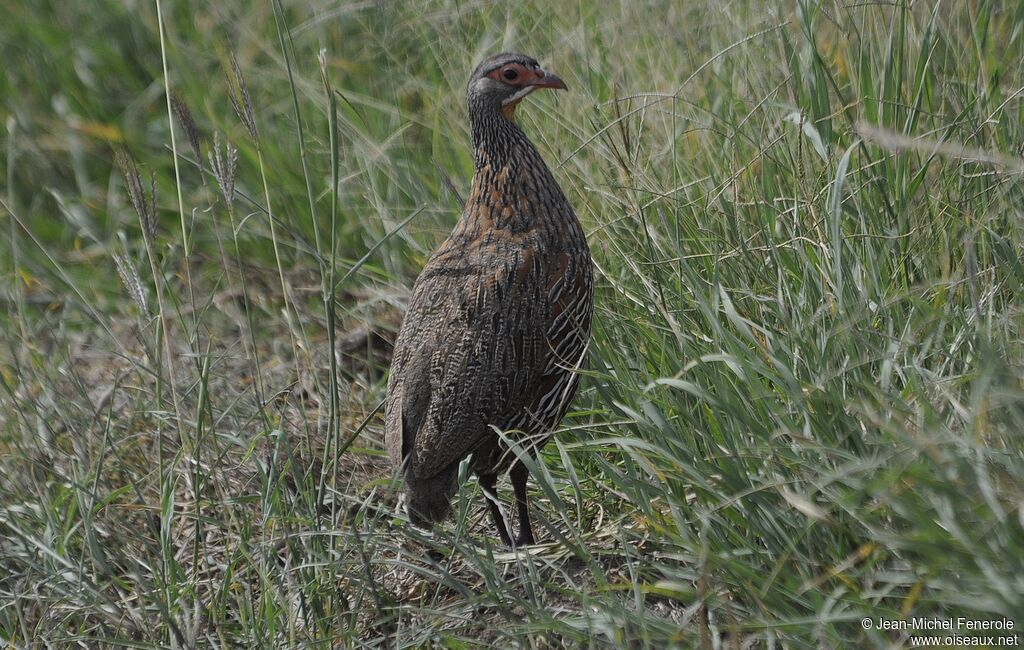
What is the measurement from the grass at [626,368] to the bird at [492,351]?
130mm

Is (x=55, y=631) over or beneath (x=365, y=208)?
beneath

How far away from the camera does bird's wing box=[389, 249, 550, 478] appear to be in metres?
3.31

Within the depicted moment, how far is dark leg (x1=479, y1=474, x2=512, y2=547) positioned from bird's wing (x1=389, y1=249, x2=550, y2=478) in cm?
20

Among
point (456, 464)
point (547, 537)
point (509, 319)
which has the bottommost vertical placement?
point (547, 537)

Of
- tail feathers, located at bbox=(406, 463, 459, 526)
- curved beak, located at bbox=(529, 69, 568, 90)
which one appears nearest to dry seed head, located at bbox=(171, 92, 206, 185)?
tail feathers, located at bbox=(406, 463, 459, 526)

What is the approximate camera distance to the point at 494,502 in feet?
11.3

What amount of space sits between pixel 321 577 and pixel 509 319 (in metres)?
0.90

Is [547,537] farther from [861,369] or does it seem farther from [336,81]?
[336,81]

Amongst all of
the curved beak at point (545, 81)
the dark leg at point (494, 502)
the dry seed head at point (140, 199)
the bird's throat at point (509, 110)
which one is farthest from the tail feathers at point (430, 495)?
the curved beak at point (545, 81)

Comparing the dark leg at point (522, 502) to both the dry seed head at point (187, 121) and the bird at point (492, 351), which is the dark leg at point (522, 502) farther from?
the dry seed head at point (187, 121)

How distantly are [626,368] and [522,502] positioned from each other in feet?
1.68

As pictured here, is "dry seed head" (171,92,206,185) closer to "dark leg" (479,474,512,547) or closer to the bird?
the bird

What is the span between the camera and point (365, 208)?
475 centimetres

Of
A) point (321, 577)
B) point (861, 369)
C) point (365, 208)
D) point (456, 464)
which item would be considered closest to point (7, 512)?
point (321, 577)
